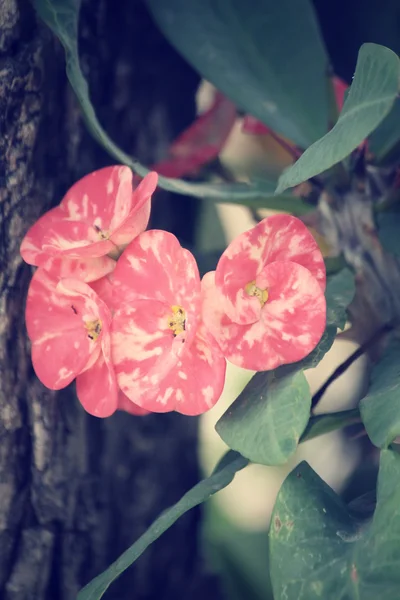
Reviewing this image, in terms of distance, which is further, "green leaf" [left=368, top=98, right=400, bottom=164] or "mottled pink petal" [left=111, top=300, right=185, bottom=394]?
"green leaf" [left=368, top=98, right=400, bottom=164]

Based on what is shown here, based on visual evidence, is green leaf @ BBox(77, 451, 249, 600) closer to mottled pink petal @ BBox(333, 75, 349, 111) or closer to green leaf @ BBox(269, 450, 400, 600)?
green leaf @ BBox(269, 450, 400, 600)

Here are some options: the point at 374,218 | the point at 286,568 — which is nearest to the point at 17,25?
the point at 374,218

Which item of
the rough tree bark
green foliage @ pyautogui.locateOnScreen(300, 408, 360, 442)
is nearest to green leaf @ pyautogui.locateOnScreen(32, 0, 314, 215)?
the rough tree bark

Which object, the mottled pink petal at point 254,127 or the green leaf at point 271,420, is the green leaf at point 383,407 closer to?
the green leaf at point 271,420

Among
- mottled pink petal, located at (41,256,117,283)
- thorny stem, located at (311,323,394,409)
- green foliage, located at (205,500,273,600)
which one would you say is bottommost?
green foliage, located at (205,500,273,600)

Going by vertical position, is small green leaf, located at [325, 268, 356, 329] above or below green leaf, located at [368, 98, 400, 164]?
below

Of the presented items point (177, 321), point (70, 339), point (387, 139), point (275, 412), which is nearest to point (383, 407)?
point (275, 412)

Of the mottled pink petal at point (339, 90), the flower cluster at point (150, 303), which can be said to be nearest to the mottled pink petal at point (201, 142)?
the mottled pink petal at point (339, 90)
